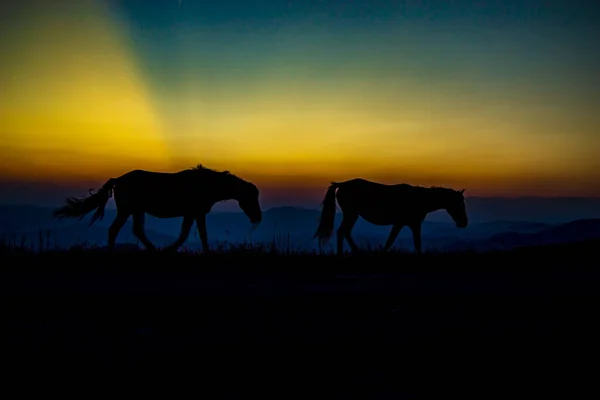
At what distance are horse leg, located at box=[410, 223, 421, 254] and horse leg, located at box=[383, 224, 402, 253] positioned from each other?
35 centimetres

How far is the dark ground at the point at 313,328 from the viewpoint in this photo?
15.6ft

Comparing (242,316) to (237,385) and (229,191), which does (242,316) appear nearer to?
(237,385)

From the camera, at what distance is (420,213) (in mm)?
16891

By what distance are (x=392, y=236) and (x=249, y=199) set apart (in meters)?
3.89

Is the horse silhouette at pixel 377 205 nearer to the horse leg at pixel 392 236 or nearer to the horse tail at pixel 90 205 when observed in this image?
the horse leg at pixel 392 236

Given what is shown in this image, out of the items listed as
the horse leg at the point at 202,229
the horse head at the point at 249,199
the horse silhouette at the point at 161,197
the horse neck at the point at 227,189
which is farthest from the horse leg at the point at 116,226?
the horse head at the point at 249,199

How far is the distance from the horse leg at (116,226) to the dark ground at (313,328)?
11.3 ft

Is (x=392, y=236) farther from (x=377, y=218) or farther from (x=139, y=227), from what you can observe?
(x=139, y=227)

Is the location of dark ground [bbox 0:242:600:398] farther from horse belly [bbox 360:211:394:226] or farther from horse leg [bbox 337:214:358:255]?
horse belly [bbox 360:211:394:226]

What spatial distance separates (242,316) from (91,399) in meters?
3.02

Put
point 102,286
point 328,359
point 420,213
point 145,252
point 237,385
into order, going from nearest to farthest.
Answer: point 237,385
point 328,359
point 102,286
point 145,252
point 420,213

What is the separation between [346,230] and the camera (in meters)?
16.8

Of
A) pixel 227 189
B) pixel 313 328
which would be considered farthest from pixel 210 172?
pixel 313 328

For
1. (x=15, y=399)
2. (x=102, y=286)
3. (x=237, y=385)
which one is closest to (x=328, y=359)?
(x=237, y=385)
